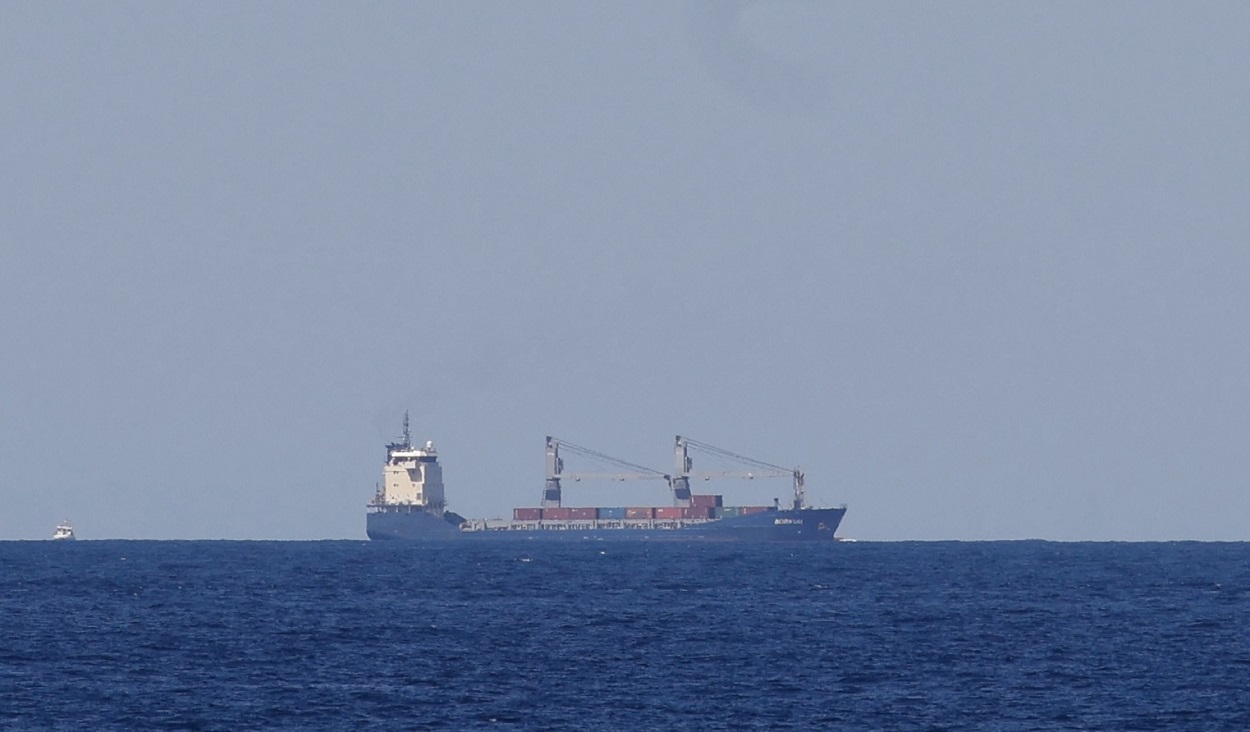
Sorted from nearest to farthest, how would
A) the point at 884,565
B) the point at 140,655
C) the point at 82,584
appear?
the point at 140,655 < the point at 82,584 < the point at 884,565

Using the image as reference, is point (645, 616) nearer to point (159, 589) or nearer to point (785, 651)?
point (785, 651)

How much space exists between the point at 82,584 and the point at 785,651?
6441 centimetres

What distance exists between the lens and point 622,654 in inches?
2707

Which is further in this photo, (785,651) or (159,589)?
(159,589)

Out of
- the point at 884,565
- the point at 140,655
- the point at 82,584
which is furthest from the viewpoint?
the point at 884,565

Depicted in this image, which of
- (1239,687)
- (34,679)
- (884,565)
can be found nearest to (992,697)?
(1239,687)

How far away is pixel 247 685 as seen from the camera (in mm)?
58688

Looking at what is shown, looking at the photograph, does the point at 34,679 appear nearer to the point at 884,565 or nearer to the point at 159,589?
the point at 159,589

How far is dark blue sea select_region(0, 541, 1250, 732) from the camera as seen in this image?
5275 centimetres

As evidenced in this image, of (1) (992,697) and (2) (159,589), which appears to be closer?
(1) (992,697)

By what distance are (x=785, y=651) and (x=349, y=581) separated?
58.8 meters

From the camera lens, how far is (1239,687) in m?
58.4

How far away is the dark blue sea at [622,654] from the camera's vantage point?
52750 mm

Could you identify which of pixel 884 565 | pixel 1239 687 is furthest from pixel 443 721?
pixel 884 565
